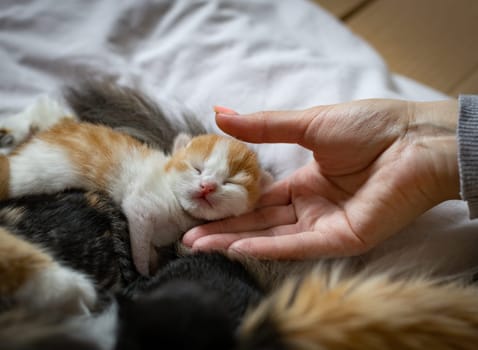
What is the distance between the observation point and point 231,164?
0.98m

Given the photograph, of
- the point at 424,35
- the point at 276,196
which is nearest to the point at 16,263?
the point at 276,196

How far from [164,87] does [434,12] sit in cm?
99

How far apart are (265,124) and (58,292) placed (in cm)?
50

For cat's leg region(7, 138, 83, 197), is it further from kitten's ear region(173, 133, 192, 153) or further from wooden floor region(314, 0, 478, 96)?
wooden floor region(314, 0, 478, 96)

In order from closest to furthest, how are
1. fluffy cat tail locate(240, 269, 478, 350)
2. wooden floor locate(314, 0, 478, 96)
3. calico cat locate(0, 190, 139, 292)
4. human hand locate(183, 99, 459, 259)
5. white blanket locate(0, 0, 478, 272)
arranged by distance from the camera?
fluffy cat tail locate(240, 269, 478, 350), calico cat locate(0, 190, 139, 292), human hand locate(183, 99, 459, 259), white blanket locate(0, 0, 478, 272), wooden floor locate(314, 0, 478, 96)

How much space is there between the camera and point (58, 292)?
64cm

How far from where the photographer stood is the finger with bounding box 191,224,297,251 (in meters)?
0.88

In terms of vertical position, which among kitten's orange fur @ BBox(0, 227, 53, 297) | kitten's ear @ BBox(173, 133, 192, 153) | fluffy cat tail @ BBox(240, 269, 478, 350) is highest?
fluffy cat tail @ BBox(240, 269, 478, 350)

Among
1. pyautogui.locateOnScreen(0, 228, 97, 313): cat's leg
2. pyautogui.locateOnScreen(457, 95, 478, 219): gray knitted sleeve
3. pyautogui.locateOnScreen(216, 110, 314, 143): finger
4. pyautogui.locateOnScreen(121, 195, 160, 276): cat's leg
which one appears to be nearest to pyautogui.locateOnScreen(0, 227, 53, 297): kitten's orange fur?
pyautogui.locateOnScreen(0, 228, 97, 313): cat's leg

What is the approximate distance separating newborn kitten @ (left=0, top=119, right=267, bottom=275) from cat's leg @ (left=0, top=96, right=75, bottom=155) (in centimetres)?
7

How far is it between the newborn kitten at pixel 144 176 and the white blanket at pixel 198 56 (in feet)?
0.65

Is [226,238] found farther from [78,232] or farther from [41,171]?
[41,171]

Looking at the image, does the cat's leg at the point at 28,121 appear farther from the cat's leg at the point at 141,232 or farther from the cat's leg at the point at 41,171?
the cat's leg at the point at 141,232

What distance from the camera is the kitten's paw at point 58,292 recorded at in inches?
24.5
